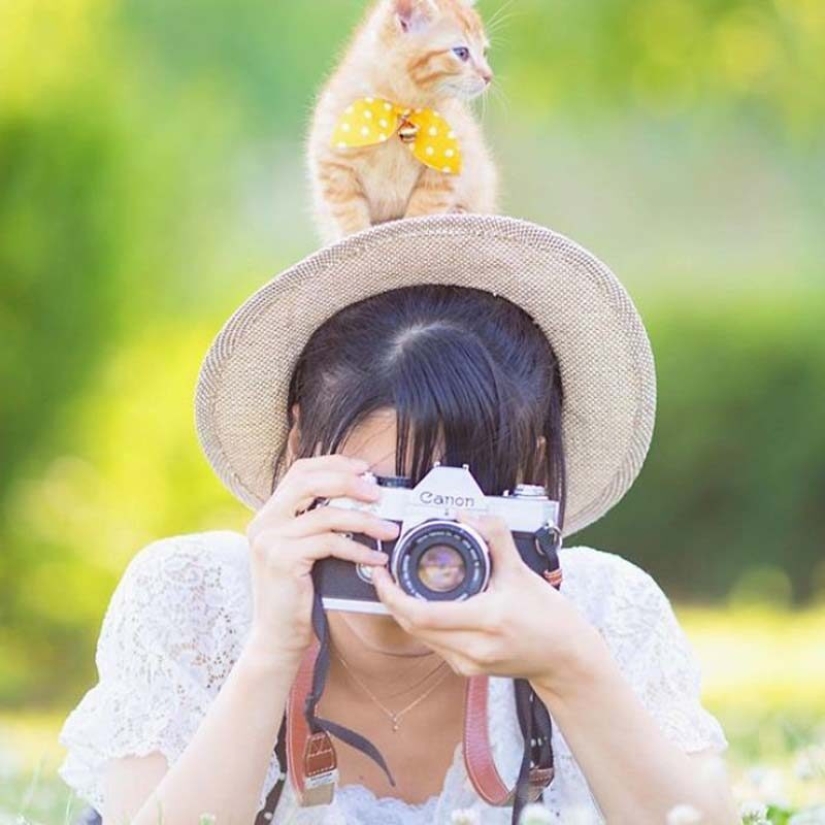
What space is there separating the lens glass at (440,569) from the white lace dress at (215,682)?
0.42 m

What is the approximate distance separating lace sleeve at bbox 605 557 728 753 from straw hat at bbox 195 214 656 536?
173 millimetres

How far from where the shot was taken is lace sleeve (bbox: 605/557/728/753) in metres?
2.10

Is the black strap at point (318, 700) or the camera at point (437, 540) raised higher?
the camera at point (437, 540)

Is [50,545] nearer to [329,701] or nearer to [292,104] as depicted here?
[292,104]

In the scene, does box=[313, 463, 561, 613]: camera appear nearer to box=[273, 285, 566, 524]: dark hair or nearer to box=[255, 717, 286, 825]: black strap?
box=[273, 285, 566, 524]: dark hair

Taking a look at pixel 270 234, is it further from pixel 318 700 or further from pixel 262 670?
pixel 262 670

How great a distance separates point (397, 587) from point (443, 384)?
0.87ft

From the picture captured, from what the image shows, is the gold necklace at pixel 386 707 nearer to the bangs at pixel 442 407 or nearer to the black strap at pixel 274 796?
the black strap at pixel 274 796

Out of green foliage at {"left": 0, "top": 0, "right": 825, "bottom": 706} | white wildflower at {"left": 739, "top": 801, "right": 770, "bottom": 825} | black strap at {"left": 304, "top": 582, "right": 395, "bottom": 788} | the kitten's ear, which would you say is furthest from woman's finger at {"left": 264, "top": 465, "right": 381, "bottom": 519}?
green foliage at {"left": 0, "top": 0, "right": 825, "bottom": 706}

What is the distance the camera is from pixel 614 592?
88.3 inches

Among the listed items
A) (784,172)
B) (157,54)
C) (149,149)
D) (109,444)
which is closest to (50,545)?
(109,444)

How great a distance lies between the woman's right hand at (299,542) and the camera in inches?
69.2

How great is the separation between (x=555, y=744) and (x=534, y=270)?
640mm

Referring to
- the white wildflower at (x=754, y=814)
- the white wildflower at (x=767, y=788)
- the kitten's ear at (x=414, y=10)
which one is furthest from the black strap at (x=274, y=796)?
the kitten's ear at (x=414, y=10)
